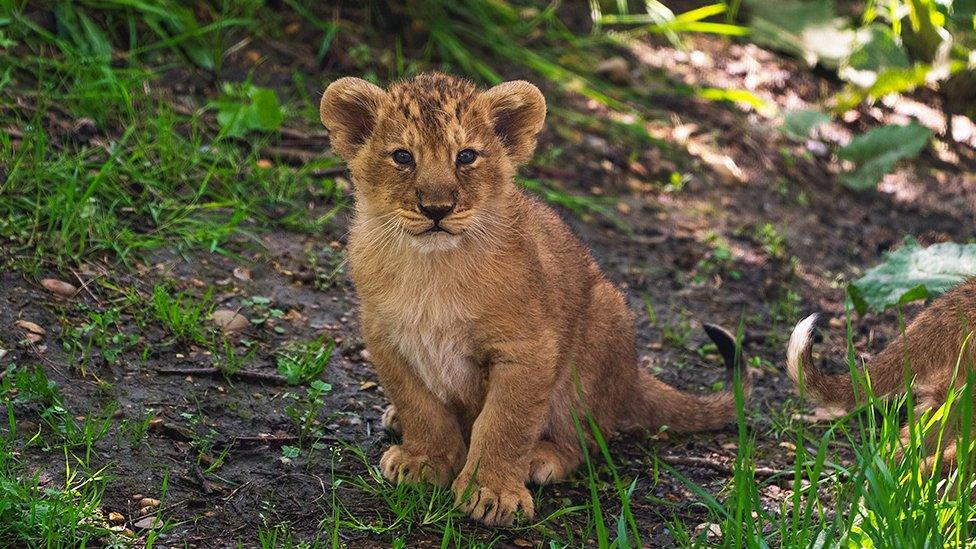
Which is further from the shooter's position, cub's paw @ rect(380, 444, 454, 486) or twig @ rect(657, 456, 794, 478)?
twig @ rect(657, 456, 794, 478)

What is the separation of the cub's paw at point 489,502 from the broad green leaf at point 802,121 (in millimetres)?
5272

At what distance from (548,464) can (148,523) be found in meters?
1.65

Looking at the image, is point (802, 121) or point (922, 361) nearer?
point (922, 361)

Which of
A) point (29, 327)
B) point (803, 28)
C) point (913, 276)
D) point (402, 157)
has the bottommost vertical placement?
point (29, 327)

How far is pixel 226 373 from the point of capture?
5.34 meters

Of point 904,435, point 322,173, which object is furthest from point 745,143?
point 904,435

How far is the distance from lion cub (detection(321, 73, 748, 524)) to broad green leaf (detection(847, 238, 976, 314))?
1760mm

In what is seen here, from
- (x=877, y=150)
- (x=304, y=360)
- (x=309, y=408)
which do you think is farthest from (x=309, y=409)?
(x=877, y=150)

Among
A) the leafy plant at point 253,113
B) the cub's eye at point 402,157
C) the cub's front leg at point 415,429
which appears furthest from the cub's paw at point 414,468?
the leafy plant at point 253,113

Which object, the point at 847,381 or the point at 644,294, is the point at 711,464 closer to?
the point at 847,381

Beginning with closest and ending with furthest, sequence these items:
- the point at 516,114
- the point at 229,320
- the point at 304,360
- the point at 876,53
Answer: the point at 516,114
the point at 304,360
the point at 229,320
the point at 876,53

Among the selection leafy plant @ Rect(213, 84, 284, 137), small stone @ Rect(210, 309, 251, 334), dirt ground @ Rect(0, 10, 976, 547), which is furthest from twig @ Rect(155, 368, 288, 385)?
leafy plant @ Rect(213, 84, 284, 137)

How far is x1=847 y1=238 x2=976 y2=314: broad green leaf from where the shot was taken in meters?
5.71

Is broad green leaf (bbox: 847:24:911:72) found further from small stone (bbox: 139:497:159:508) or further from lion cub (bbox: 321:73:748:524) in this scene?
small stone (bbox: 139:497:159:508)
